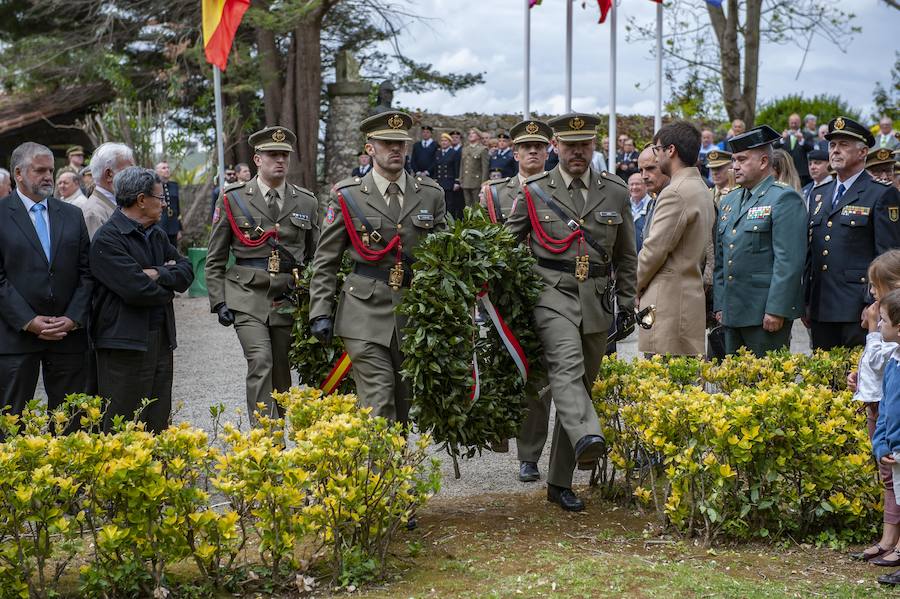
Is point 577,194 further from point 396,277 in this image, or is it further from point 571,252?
point 396,277

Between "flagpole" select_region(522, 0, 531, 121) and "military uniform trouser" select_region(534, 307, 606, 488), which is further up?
"flagpole" select_region(522, 0, 531, 121)

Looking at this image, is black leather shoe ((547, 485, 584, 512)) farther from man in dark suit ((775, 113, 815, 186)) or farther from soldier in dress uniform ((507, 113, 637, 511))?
man in dark suit ((775, 113, 815, 186))

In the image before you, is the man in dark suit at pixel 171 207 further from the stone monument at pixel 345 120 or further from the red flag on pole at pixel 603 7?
the red flag on pole at pixel 603 7

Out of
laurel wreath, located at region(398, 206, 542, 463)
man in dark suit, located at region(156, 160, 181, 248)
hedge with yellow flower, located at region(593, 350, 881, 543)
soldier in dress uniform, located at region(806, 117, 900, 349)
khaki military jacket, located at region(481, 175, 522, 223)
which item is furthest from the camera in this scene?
man in dark suit, located at region(156, 160, 181, 248)

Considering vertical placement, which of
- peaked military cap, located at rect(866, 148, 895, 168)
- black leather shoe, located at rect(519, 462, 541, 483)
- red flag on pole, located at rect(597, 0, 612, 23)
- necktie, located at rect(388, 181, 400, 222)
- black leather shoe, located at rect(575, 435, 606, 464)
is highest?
red flag on pole, located at rect(597, 0, 612, 23)

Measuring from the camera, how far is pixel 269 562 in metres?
4.82

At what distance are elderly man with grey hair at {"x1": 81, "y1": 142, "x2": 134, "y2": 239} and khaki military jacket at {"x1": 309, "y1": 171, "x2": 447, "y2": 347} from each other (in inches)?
73.0

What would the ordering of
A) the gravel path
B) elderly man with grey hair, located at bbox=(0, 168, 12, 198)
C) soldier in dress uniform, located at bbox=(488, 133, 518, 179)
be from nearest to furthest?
the gravel path, elderly man with grey hair, located at bbox=(0, 168, 12, 198), soldier in dress uniform, located at bbox=(488, 133, 518, 179)

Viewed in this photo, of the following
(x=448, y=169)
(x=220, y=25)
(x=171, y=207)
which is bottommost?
(x=171, y=207)

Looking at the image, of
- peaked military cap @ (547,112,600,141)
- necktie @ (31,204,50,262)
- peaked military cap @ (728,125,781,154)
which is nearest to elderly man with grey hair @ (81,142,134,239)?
necktie @ (31,204,50,262)

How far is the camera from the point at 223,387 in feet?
34.1

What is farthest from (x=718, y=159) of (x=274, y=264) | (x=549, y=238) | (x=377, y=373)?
(x=377, y=373)

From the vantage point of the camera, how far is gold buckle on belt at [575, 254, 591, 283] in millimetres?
6117

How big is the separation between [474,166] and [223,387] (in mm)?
13914
